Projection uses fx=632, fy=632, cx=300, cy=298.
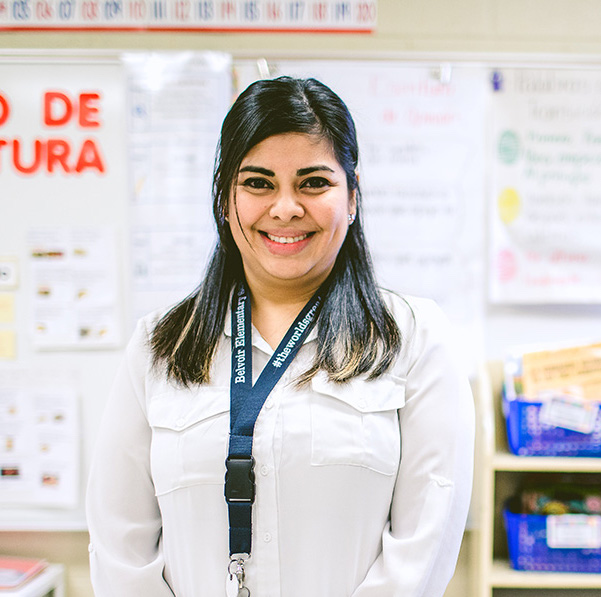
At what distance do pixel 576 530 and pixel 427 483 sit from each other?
1.23 meters

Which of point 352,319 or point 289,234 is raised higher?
point 289,234

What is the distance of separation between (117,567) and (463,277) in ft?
4.93

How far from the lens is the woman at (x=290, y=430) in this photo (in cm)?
102

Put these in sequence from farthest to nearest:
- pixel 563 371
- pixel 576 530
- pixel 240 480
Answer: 1. pixel 563 371
2. pixel 576 530
3. pixel 240 480

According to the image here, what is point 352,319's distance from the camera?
1130mm

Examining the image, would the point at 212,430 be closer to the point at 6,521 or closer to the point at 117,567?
the point at 117,567

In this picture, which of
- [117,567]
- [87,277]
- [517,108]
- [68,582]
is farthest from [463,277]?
[68,582]

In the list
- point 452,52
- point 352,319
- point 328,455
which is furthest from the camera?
point 452,52

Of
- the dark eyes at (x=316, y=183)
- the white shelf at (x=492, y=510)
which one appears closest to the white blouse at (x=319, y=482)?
the dark eyes at (x=316, y=183)

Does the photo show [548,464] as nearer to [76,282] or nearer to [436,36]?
[436,36]

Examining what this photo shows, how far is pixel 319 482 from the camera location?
101 centimetres

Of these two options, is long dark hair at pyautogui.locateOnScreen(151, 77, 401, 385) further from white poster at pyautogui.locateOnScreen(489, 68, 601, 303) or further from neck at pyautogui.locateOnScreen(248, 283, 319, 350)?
white poster at pyautogui.locateOnScreen(489, 68, 601, 303)

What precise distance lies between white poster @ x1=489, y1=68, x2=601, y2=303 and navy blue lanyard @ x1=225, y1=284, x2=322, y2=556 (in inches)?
49.7

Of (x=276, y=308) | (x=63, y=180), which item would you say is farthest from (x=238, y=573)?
(x=63, y=180)
